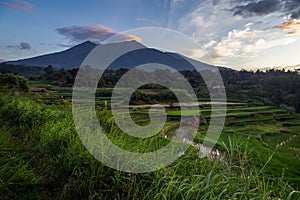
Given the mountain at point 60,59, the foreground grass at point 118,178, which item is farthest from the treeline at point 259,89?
the foreground grass at point 118,178

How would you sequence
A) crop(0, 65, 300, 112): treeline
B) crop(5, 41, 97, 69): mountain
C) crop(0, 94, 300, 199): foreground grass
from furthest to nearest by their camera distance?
crop(5, 41, 97, 69): mountain, crop(0, 65, 300, 112): treeline, crop(0, 94, 300, 199): foreground grass

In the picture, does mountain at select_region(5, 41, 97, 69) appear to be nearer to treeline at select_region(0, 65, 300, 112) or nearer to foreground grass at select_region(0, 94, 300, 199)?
treeline at select_region(0, 65, 300, 112)

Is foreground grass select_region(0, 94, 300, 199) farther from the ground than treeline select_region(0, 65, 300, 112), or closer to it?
farther from the ground

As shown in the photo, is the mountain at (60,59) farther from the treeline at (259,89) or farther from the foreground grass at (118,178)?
the foreground grass at (118,178)

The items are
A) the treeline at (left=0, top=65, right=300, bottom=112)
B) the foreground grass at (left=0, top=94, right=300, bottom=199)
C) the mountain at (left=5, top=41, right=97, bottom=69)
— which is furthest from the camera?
the mountain at (left=5, top=41, right=97, bottom=69)

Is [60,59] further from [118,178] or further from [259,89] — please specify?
[118,178]

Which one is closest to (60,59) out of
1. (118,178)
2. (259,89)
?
(259,89)

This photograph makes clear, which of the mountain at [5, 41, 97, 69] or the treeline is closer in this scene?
the treeline

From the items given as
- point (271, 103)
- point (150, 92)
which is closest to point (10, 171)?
point (150, 92)

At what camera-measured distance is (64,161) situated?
2.20m

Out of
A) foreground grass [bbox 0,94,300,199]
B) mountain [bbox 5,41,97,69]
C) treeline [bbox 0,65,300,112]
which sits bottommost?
treeline [bbox 0,65,300,112]

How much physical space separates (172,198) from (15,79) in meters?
13.6

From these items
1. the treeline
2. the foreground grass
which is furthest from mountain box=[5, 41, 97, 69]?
the foreground grass

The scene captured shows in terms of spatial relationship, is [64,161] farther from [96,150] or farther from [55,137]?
[55,137]
